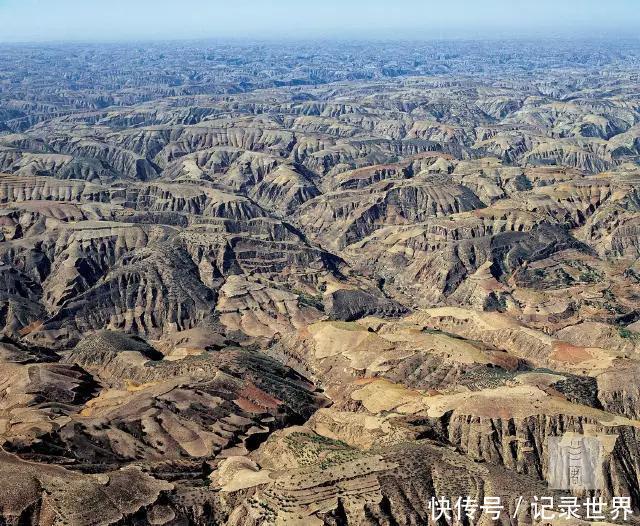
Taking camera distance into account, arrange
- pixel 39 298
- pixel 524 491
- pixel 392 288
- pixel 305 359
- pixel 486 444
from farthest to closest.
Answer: pixel 392 288 → pixel 39 298 → pixel 305 359 → pixel 486 444 → pixel 524 491

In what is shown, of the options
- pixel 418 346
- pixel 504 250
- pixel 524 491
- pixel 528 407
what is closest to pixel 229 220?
pixel 504 250

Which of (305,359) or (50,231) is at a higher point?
(50,231)

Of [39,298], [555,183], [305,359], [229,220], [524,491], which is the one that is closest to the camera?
[524,491]

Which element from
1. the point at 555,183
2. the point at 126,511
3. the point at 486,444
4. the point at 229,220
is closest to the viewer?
the point at 126,511

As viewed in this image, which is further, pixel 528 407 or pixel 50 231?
pixel 50 231

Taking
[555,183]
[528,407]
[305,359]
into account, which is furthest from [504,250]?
[528,407]

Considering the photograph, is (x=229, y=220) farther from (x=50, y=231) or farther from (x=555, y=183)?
(x=555, y=183)

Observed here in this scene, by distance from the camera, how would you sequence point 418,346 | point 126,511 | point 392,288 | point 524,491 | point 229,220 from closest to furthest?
point 126,511
point 524,491
point 418,346
point 392,288
point 229,220

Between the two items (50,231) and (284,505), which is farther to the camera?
(50,231)

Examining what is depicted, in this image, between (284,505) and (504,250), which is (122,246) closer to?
(504,250)
